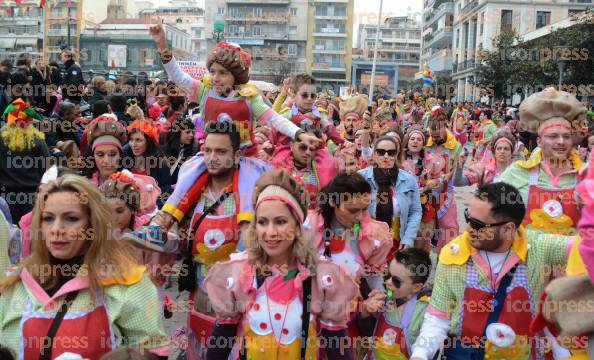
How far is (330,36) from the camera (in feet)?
280

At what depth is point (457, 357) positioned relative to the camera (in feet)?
12.3

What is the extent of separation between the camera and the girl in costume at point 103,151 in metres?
5.83

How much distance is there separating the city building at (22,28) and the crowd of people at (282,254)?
289 ft

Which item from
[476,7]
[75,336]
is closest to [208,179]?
[75,336]

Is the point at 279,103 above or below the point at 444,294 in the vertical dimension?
above

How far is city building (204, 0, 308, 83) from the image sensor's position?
273 feet

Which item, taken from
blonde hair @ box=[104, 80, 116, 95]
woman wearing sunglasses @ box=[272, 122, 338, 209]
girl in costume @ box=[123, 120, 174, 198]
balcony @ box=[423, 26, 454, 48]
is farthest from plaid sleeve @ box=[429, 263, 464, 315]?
balcony @ box=[423, 26, 454, 48]

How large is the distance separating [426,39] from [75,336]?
94.7 m

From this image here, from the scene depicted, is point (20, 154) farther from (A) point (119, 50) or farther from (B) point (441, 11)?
(B) point (441, 11)

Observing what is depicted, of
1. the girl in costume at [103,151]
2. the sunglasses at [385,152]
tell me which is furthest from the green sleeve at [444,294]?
the girl in costume at [103,151]

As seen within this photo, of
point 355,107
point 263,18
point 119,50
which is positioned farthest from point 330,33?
point 355,107

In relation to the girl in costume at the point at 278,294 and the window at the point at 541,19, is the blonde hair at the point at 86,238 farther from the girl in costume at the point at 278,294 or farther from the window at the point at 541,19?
the window at the point at 541,19

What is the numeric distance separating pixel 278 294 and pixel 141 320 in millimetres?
835

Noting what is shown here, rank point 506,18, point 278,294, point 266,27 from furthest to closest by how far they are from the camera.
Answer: point 266,27 → point 506,18 → point 278,294
